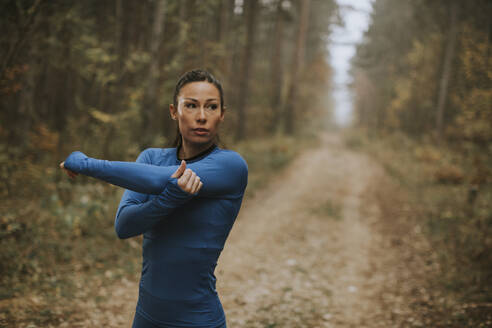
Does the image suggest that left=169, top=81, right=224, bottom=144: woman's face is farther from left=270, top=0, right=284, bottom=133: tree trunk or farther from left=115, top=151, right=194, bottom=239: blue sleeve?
left=270, top=0, right=284, bottom=133: tree trunk

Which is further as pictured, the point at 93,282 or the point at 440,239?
the point at 440,239

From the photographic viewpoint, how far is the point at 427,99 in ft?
71.3

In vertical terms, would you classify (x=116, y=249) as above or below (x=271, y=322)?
above

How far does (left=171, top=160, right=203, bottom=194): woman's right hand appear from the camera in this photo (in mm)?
1609

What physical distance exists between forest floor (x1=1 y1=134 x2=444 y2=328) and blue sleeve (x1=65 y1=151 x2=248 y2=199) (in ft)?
11.6

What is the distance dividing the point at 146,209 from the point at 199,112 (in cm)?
62

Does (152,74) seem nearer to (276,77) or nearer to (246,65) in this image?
(246,65)

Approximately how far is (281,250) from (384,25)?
29.1m

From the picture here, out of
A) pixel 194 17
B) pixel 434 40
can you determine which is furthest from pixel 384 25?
pixel 194 17

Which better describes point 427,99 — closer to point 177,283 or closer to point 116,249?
point 116,249

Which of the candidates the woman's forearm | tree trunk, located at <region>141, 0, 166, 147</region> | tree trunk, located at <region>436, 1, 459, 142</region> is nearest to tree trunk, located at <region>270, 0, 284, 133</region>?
tree trunk, located at <region>436, 1, 459, 142</region>

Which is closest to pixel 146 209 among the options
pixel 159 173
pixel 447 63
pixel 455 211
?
pixel 159 173

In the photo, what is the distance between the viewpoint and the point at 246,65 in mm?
18375

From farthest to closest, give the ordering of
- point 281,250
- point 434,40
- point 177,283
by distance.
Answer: point 434,40 < point 281,250 < point 177,283
